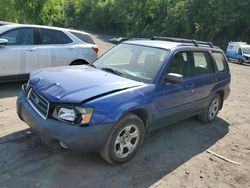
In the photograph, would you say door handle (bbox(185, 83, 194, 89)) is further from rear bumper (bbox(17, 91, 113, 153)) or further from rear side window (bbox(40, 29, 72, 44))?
rear side window (bbox(40, 29, 72, 44))

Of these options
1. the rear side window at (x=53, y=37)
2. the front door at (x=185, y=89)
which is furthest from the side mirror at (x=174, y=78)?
the rear side window at (x=53, y=37)

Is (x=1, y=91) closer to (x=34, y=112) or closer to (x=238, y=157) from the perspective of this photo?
(x=34, y=112)

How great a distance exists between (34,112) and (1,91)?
3710 mm

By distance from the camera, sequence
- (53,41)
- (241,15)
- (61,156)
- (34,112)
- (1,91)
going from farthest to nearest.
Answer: (241,15) < (53,41) < (1,91) < (61,156) < (34,112)

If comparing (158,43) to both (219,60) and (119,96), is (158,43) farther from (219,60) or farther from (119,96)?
(219,60)

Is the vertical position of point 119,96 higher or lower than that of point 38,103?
higher

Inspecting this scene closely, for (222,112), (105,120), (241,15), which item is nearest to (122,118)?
(105,120)

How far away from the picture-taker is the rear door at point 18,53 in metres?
7.11

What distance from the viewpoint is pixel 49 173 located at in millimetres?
3910

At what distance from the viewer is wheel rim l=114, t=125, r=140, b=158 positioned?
13.7 feet

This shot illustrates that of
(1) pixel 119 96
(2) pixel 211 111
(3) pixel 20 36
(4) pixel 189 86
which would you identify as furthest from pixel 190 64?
(3) pixel 20 36

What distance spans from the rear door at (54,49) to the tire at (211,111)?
12.3ft

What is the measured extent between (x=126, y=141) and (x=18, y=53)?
4200 millimetres

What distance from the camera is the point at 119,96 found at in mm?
4012
